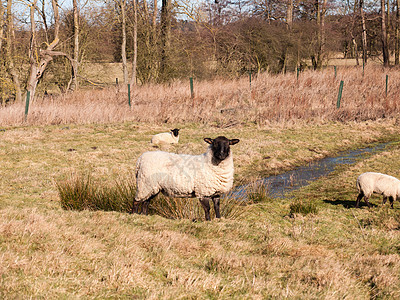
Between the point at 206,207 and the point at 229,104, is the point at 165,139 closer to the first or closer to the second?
the point at 206,207

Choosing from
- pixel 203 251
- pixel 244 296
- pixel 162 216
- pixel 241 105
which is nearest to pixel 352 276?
pixel 244 296

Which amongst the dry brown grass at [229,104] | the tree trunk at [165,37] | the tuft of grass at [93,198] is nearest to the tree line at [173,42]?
the tree trunk at [165,37]

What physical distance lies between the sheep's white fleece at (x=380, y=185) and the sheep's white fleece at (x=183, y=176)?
3.15 meters

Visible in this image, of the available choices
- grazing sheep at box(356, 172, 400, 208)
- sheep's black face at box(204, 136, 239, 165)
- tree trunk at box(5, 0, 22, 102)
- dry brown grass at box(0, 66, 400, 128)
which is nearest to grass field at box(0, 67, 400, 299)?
grazing sheep at box(356, 172, 400, 208)

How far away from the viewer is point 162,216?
6930 millimetres

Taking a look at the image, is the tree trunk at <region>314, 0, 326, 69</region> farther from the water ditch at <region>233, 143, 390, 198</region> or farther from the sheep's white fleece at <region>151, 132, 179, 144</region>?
the sheep's white fleece at <region>151, 132, 179, 144</region>

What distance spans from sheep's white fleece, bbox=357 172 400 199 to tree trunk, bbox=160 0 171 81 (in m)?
24.8

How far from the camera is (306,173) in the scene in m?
12.1

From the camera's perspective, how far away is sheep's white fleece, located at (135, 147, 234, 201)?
6348mm

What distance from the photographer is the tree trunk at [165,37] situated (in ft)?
99.0

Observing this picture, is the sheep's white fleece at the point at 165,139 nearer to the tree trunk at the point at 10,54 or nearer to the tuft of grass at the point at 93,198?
the tuft of grass at the point at 93,198

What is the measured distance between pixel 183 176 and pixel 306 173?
22.5ft

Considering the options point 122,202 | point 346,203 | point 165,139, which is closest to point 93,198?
point 122,202

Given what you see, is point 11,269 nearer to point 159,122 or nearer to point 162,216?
point 162,216
